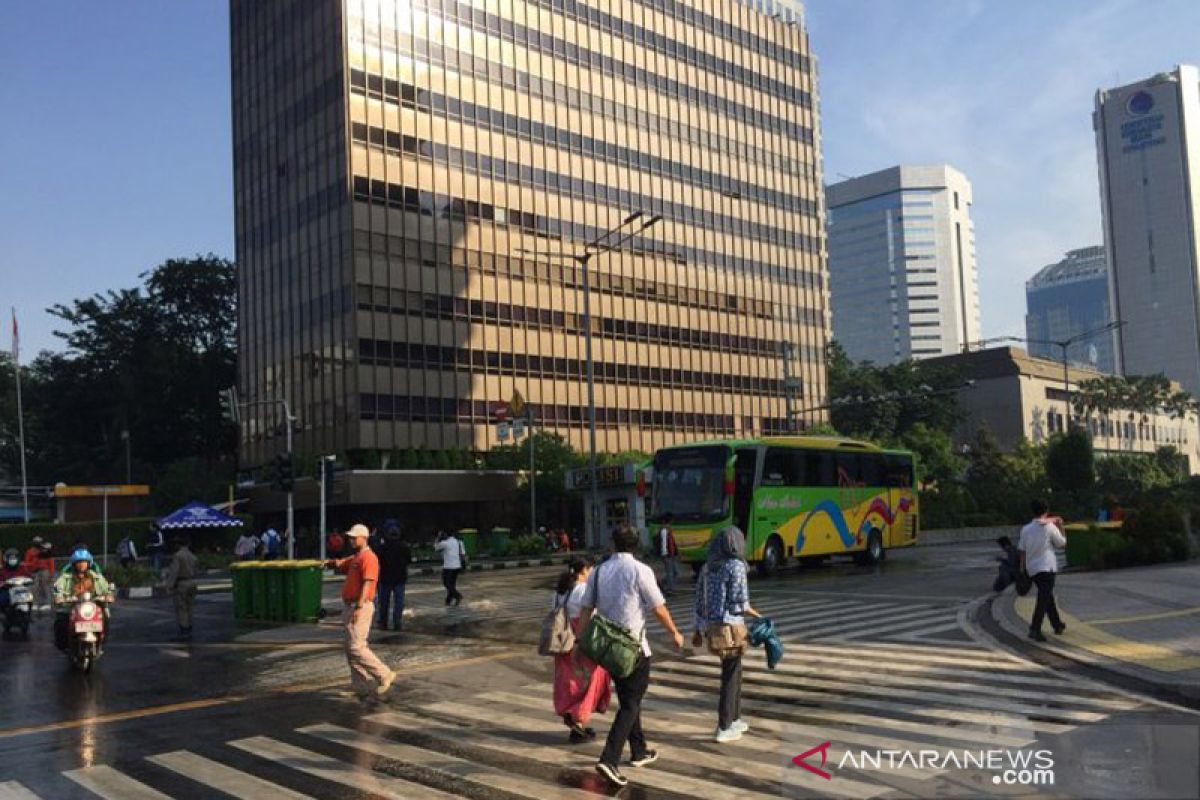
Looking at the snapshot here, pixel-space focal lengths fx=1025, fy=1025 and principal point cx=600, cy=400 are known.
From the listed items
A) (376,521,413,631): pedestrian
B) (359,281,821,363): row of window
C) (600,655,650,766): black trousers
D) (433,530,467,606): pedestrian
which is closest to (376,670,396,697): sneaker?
(600,655,650,766): black trousers

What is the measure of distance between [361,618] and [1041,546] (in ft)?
27.2

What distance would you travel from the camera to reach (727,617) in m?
8.40

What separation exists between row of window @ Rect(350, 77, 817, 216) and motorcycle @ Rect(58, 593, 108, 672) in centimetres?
5046

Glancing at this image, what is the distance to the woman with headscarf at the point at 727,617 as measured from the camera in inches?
330

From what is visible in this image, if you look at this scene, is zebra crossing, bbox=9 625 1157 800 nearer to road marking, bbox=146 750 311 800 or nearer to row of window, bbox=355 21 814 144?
road marking, bbox=146 750 311 800

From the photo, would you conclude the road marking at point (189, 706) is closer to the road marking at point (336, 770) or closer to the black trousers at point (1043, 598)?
the road marking at point (336, 770)

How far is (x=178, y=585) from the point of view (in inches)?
717

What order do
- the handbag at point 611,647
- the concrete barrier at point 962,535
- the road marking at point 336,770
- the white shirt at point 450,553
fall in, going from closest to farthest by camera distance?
the road marking at point 336,770
the handbag at point 611,647
the white shirt at point 450,553
the concrete barrier at point 962,535

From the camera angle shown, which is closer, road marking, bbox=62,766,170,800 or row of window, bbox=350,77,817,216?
road marking, bbox=62,766,170,800

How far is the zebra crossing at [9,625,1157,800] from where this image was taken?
7270mm

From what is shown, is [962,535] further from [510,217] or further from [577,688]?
[577,688]

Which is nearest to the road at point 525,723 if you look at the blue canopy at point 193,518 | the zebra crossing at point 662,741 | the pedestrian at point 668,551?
the zebra crossing at point 662,741

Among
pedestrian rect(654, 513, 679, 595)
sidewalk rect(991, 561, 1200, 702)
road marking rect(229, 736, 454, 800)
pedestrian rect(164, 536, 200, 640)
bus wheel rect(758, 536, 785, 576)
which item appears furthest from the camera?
bus wheel rect(758, 536, 785, 576)

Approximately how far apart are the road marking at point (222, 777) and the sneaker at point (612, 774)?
6.82 feet
